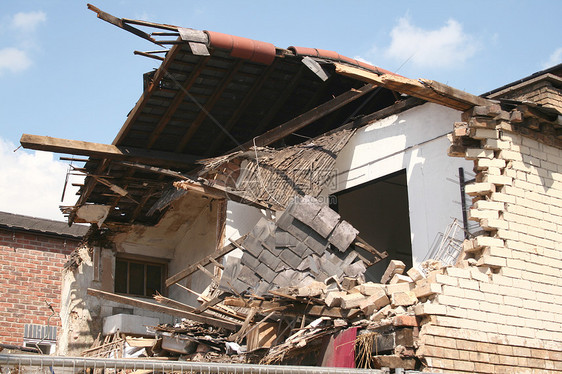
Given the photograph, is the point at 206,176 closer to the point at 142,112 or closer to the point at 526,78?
the point at 142,112

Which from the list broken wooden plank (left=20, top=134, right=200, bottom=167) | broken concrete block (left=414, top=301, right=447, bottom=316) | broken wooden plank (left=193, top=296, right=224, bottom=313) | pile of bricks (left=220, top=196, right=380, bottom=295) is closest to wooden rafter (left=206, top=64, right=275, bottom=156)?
broken wooden plank (left=20, top=134, right=200, bottom=167)

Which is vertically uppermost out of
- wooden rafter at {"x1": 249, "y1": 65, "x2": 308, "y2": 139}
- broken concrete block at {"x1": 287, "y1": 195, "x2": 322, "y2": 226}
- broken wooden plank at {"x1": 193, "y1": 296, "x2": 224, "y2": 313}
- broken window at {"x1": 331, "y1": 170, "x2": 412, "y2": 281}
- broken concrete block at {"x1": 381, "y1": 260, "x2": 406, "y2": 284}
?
wooden rafter at {"x1": 249, "y1": 65, "x2": 308, "y2": 139}

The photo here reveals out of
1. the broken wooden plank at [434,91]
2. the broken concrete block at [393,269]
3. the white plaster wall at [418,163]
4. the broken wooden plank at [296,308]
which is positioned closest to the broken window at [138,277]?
the white plaster wall at [418,163]

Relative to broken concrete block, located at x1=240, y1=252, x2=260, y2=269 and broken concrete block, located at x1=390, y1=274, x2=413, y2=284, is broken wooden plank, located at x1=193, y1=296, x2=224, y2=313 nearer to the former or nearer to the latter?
broken concrete block, located at x1=240, y1=252, x2=260, y2=269

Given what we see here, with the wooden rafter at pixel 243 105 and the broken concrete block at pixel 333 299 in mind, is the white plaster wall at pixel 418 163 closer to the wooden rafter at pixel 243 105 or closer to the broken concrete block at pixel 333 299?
the wooden rafter at pixel 243 105

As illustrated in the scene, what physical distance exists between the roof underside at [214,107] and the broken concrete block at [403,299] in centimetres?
415

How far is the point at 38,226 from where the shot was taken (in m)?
19.6

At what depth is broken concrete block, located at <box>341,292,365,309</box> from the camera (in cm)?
880

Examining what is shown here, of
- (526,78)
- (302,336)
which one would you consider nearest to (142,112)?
(302,336)

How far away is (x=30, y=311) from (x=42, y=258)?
143cm

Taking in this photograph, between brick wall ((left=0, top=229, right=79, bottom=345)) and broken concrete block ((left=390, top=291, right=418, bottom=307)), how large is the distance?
39.4ft

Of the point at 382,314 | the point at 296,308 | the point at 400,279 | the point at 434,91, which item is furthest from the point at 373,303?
the point at 434,91

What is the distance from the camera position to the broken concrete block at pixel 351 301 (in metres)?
8.80

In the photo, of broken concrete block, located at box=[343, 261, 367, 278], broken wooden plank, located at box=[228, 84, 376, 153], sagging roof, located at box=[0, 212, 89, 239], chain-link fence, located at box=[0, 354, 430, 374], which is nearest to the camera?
chain-link fence, located at box=[0, 354, 430, 374]
